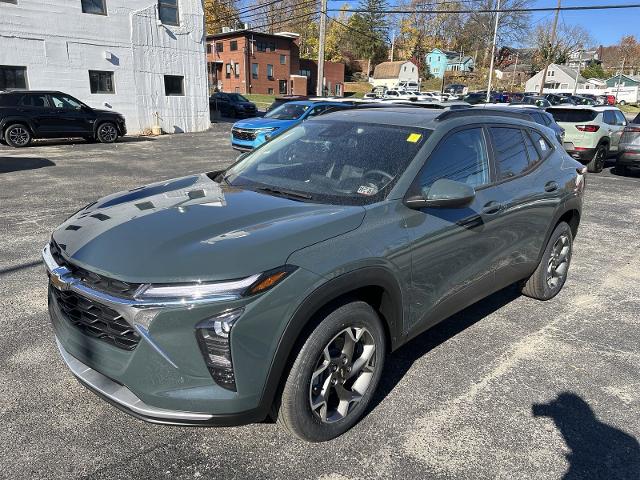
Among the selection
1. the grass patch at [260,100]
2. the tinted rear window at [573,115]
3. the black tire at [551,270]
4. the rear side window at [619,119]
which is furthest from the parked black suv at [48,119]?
the grass patch at [260,100]

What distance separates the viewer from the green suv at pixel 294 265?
2.15 metres

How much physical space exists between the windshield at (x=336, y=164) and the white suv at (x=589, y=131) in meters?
11.4

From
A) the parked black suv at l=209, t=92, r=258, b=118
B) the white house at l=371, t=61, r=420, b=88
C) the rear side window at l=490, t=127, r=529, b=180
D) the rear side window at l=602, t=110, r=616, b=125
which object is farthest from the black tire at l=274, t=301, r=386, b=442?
the white house at l=371, t=61, r=420, b=88

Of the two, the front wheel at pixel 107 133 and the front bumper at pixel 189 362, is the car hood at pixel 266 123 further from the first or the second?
the front bumper at pixel 189 362

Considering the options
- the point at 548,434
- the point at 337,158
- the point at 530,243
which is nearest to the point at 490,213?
the point at 530,243

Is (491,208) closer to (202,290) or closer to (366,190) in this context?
(366,190)

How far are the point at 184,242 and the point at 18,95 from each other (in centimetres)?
1608

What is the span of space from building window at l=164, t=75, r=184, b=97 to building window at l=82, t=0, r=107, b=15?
3479mm

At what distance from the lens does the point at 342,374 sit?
268 centimetres

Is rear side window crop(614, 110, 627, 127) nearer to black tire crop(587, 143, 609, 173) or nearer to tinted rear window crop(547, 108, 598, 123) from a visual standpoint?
black tire crop(587, 143, 609, 173)

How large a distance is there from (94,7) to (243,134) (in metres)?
10.6

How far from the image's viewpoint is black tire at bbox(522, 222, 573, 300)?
14.8 ft

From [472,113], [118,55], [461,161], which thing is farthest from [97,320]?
[118,55]

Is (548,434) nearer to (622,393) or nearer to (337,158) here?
(622,393)
